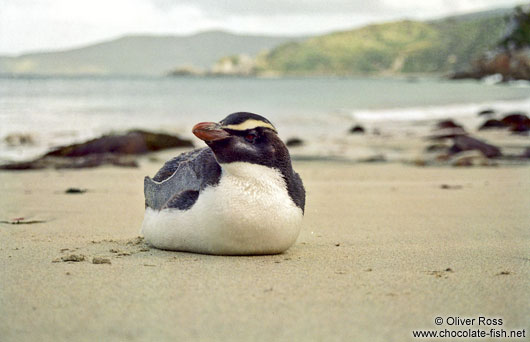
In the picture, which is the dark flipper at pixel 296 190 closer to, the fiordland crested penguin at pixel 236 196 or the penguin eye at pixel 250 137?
the fiordland crested penguin at pixel 236 196

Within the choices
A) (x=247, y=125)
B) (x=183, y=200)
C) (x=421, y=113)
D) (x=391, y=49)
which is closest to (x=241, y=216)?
(x=183, y=200)

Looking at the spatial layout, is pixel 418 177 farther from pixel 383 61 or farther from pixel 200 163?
pixel 383 61

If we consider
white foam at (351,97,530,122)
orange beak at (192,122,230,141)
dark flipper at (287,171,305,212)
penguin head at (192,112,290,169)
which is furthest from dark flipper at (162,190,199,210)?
white foam at (351,97,530,122)

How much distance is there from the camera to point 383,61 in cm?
17338

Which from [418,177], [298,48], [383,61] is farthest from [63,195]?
[298,48]

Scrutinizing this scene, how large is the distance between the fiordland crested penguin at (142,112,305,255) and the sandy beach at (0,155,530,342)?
4.9 inches

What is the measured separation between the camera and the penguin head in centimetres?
410

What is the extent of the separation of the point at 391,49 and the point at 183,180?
181 m

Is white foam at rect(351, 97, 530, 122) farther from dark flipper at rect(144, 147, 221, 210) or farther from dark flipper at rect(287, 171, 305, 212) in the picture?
dark flipper at rect(287, 171, 305, 212)

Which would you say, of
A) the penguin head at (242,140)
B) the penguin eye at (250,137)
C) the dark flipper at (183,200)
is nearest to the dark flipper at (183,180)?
the dark flipper at (183,200)

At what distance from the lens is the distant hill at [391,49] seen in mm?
156375

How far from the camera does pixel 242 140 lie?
420cm

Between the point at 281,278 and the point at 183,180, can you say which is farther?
the point at 183,180

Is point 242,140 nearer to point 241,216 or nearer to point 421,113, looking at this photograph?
point 241,216
